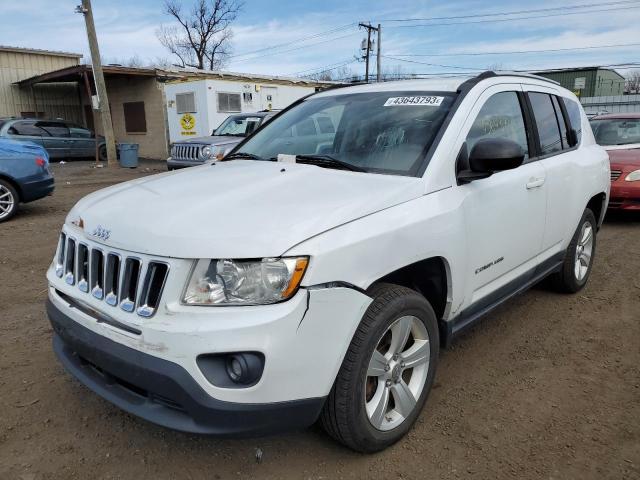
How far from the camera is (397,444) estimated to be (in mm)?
2545

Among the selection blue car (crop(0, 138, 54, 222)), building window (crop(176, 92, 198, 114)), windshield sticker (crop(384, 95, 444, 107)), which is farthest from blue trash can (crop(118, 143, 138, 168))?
windshield sticker (crop(384, 95, 444, 107))

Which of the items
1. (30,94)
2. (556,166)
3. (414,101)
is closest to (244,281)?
(414,101)

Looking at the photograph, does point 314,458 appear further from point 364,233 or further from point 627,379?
point 627,379

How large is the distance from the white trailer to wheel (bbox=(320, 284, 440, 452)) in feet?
55.7

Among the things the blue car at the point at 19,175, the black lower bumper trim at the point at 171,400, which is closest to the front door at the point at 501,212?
the black lower bumper trim at the point at 171,400

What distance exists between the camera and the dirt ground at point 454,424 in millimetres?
2379

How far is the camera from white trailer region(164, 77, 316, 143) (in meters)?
18.4

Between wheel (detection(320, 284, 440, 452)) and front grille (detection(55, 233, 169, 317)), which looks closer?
front grille (detection(55, 233, 169, 317))

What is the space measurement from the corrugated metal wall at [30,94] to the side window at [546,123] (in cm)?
2528

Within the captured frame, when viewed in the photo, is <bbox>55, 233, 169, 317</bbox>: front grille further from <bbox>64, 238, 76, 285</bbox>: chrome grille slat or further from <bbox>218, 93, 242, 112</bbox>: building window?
<bbox>218, 93, 242, 112</bbox>: building window

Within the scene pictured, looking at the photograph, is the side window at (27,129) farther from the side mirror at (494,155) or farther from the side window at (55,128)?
the side mirror at (494,155)

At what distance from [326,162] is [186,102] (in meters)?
17.4

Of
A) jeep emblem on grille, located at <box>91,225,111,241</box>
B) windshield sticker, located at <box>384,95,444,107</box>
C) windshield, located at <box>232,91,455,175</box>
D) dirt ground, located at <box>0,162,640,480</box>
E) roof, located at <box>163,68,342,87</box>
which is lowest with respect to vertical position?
dirt ground, located at <box>0,162,640,480</box>

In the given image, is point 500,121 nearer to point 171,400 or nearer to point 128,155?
point 171,400
